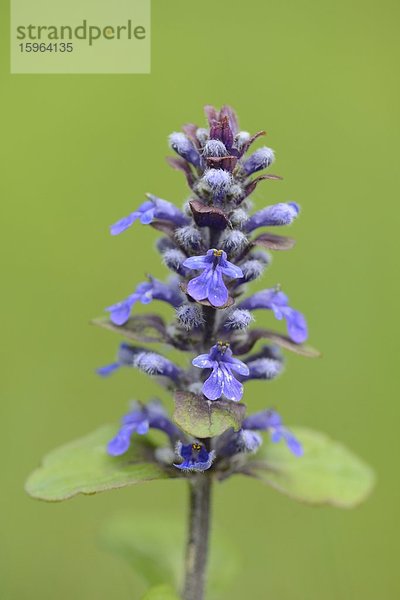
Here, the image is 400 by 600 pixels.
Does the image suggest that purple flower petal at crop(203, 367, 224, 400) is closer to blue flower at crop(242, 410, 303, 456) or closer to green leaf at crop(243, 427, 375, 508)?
blue flower at crop(242, 410, 303, 456)

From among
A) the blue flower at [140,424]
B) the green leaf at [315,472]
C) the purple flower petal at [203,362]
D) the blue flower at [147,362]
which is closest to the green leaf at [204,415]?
the purple flower petal at [203,362]

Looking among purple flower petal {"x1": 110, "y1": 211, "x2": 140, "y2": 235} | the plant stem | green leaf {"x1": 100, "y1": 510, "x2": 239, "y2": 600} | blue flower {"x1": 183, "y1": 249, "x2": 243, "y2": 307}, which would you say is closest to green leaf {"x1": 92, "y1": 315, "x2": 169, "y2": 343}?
purple flower petal {"x1": 110, "y1": 211, "x2": 140, "y2": 235}

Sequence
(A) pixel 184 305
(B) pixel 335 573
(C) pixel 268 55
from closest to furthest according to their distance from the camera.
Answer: (A) pixel 184 305 < (B) pixel 335 573 < (C) pixel 268 55

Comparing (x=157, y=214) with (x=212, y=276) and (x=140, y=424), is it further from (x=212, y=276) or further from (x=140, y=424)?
(x=140, y=424)

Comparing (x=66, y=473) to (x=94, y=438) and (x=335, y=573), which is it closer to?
(x=94, y=438)

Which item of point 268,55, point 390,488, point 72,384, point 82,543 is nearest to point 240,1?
point 268,55
